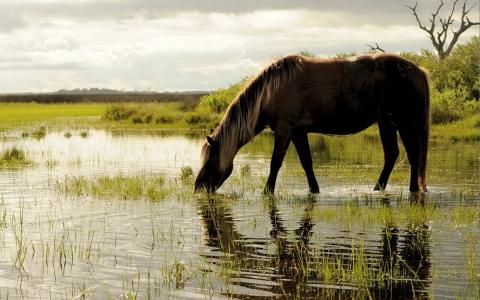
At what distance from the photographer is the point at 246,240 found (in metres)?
8.20

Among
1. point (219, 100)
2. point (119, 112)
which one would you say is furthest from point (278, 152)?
point (119, 112)

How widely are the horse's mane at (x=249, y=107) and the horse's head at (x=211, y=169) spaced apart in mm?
65

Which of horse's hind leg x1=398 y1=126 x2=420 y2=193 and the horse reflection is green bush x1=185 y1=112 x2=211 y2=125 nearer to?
horse's hind leg x1=398 y1=126 x2=420 y2=193

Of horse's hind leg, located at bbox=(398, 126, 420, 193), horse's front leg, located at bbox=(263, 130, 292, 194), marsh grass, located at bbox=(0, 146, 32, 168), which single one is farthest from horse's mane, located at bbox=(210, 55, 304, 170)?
marsh grass, located at bbox=(0, 146, 32, 168)

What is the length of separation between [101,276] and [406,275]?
2.79 metres

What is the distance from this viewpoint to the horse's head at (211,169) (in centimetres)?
1167

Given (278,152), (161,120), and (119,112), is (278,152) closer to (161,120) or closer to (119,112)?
(161,120)

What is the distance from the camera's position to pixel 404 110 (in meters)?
11.8

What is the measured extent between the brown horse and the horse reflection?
233cm

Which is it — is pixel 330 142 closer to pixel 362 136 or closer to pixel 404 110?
pixel 362 136

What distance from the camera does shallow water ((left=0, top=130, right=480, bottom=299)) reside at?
6.24 metres

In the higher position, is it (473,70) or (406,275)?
(473,70)

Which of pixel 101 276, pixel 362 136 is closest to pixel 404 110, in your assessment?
pixel 101 276

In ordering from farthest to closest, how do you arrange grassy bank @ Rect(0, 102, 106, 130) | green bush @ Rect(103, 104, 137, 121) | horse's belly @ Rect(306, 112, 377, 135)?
green bush @ Rect(103, 104, 137, 121) → grassy bank @ Rect(0, 102, 106, 130) → horse's belly @ Rect(306, 112, 377, 135)
